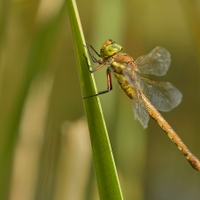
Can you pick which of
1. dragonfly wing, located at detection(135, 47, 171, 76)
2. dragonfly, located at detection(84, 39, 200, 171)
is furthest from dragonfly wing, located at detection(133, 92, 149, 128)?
dragonfly wing, located at detection(135, 47, 171, 76)

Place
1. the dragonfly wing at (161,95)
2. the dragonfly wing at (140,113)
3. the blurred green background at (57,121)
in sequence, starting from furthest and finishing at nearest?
the dragonfly wing at (161,95) < the dragonfly wing at (140,113) < the blurred green background at (57,121)

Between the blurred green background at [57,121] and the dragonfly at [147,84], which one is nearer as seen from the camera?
the blurred green background at [57,121]

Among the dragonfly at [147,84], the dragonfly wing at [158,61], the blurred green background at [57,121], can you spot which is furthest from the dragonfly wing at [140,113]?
the dragonfly wing at [158,61]

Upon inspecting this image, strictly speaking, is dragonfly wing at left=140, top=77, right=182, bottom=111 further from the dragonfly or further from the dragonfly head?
the dragonfly head

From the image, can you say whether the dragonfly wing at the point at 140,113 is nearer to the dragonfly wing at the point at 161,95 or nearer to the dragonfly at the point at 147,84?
the dragonfly at the point at 147,84

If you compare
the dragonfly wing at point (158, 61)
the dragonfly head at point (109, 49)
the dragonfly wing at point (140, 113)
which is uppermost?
the dragonfly head at point (109, 49)

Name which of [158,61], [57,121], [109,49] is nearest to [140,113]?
[109,49]

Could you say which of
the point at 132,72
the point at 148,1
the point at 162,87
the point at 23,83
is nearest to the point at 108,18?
the point at 132,72

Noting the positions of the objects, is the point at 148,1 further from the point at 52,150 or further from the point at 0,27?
the point at 0,27
